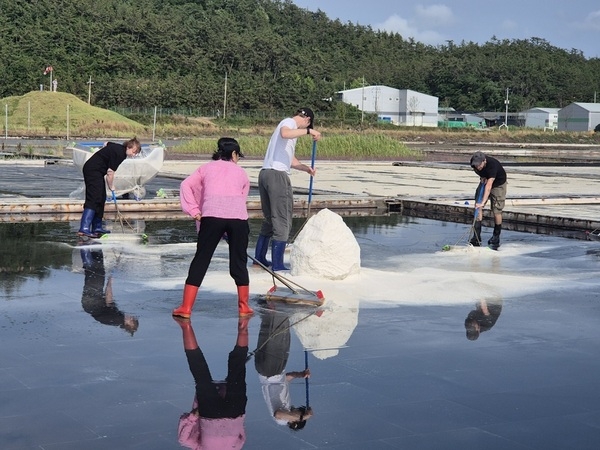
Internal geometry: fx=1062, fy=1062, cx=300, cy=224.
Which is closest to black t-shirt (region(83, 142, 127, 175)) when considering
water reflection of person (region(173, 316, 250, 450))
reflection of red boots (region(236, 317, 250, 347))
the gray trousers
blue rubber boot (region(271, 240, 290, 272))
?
the gray trousers

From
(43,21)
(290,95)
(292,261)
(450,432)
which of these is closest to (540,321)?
(292,261)

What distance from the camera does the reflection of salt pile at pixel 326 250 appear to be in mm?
11609

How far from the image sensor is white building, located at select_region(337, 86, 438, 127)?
132 m

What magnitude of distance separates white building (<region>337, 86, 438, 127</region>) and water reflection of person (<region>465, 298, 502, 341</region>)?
120m

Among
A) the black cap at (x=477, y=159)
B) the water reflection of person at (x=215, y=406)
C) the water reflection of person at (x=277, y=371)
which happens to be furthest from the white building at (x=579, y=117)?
the water reflection of person at (x=215, y=406)

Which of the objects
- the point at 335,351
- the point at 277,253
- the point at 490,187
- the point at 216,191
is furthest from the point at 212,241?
the point at 490,187

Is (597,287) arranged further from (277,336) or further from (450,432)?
(450,432)

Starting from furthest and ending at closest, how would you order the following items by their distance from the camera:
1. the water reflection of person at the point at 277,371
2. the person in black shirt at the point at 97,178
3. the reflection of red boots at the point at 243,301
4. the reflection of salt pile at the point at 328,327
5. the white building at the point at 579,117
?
the white building at the point at 579,117 → the person in black shirt at the point at 97,178 → the reflection of red boots at the point at 243,301 → the reflection of salt pile at the point at 328,327 → the water reflection of person at the point at 277,371

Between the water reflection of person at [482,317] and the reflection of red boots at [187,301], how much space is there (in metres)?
2.47

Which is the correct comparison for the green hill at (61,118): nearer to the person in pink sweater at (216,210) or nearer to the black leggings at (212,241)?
the person in pink sweater at (216,210)

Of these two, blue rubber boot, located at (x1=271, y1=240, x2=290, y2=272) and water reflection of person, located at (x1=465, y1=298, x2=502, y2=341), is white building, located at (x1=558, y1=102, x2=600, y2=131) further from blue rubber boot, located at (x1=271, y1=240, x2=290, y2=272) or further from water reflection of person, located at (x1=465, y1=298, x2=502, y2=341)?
water reflection of person, located at (x1=465, y1=298, x2=502, y2=341)

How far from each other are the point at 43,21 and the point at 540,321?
113 meters

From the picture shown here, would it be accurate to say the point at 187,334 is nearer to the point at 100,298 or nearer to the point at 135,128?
the point at 100,298

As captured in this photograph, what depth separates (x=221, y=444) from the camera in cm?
600
